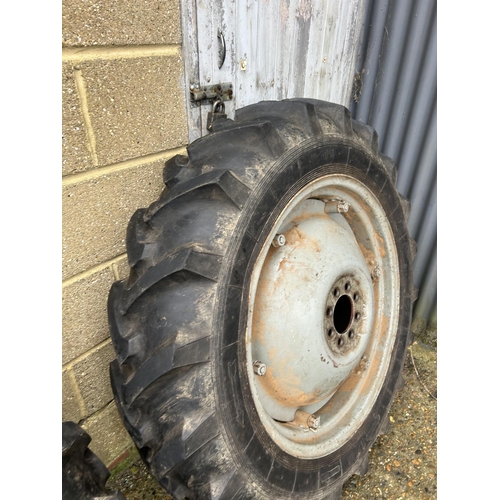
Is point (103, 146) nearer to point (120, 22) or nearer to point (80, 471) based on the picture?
point (120, 22)

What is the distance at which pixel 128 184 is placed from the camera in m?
1.57

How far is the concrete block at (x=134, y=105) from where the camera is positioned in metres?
1.37

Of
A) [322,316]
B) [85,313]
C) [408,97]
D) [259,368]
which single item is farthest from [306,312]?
[408,97]

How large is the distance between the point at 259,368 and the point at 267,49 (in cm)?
140

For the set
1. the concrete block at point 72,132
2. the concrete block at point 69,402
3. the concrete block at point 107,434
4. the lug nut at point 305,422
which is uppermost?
the concrete block at point 72,132

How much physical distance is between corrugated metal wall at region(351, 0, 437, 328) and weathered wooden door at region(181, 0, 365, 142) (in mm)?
109

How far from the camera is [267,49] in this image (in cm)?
197

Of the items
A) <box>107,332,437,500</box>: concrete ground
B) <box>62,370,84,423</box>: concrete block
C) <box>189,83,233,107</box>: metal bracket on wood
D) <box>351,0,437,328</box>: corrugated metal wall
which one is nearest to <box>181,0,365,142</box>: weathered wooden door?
<box>189,83,233,107</box>: metal bracket on wood

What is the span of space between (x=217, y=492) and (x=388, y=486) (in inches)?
40.7

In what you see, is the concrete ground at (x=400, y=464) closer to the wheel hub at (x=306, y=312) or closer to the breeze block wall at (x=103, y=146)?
the breeze block wall at (x=103, y=146)

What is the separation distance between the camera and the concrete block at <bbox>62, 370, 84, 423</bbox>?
1.56 metres

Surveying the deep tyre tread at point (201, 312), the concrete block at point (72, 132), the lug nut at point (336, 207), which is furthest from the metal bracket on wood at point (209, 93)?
the lug nut at point (336, 207)

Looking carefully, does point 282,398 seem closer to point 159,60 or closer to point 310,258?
point 310,258

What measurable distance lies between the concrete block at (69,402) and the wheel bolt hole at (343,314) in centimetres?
104
